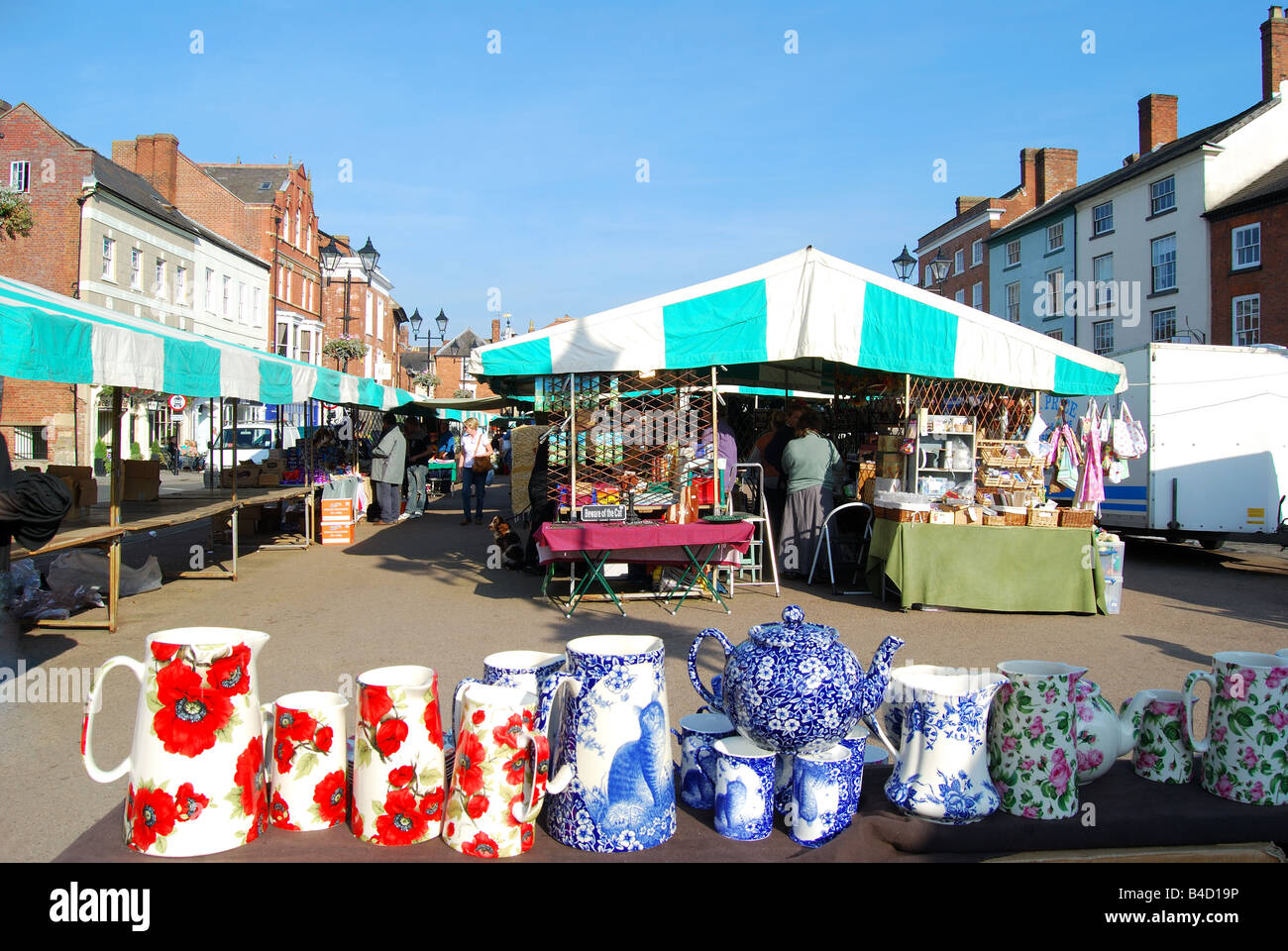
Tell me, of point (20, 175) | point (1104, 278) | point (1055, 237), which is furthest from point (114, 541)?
point (1055, 237)

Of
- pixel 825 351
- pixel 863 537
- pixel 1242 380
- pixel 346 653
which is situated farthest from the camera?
pixel 1242 380

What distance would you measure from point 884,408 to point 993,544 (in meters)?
3.21

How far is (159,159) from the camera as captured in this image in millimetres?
37031

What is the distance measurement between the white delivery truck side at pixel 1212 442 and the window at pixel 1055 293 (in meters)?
20.8

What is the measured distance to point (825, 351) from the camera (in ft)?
25.2

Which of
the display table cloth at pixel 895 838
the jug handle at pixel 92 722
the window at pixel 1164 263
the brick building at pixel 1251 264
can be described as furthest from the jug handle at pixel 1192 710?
the window at pixel 1164 263

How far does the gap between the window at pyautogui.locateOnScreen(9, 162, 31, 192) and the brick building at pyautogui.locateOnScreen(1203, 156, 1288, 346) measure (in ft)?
126

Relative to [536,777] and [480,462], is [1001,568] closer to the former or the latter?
[536,777]

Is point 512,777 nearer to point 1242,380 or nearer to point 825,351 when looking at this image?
point 825,351

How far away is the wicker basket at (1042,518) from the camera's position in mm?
8164

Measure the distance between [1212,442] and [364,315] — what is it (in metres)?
47.9

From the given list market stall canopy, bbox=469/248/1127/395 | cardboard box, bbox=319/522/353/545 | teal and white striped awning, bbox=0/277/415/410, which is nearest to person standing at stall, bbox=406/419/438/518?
cardboard box, bbox=319/522/353/545

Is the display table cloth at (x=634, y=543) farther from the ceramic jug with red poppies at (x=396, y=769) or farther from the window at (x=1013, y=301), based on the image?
the window at (x=1013, y=301)
